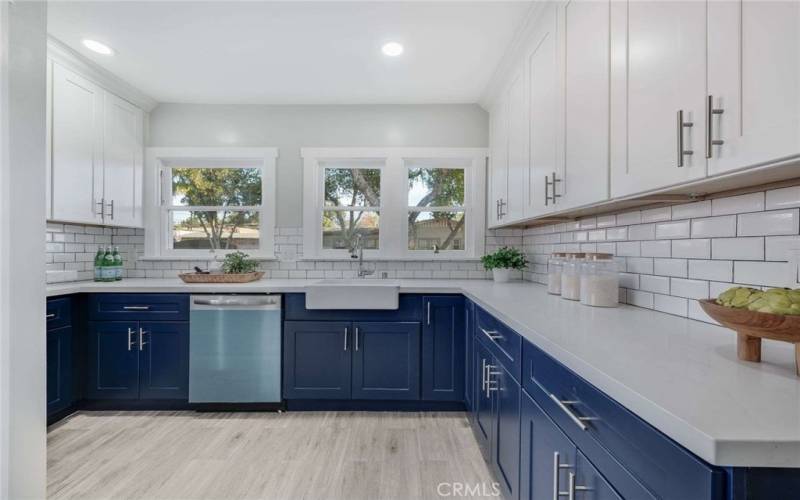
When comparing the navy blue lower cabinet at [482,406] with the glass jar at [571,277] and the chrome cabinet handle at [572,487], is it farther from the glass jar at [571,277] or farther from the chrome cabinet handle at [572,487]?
the chrome cabinet handle at [572,487]

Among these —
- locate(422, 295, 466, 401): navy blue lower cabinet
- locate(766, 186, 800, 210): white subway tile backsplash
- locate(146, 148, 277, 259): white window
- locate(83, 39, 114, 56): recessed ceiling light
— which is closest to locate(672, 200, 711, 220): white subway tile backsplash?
locate(766, 186, 800, 210): white subway tile backsplash

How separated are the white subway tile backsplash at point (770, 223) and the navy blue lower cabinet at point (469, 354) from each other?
1423mm

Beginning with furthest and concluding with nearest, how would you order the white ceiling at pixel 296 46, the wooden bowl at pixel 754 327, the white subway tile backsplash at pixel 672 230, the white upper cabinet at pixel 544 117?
the white ceiling at pixel 296 46 → the white upper cabinet at pixel 544 117 → the white subway tile backsplash at pixel 672 230 → the wooden bowl at pixel 754 327

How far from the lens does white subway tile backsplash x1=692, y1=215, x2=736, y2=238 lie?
4.11 ft

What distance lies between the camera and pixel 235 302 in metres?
2.73

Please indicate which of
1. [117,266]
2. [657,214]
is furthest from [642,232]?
[117,266]

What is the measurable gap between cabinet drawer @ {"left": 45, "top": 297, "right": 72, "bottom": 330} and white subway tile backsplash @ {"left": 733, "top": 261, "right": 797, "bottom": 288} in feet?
11.9

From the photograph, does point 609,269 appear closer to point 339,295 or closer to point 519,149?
point 519,149

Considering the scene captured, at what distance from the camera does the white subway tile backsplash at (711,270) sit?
1259 mm

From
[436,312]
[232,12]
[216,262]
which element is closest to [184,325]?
[216,262]

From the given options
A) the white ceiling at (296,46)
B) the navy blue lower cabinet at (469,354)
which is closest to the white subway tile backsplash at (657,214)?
the navy blue lower cabinet at (469,354)

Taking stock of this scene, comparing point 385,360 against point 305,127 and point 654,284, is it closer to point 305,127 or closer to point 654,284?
point 654,284

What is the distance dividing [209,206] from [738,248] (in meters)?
3.72

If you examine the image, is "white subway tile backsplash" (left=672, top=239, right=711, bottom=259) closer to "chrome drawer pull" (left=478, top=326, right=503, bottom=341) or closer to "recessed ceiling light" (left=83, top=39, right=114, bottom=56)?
"chrome drawer pull" (left=478, top=326, right=503, bottom=341)
